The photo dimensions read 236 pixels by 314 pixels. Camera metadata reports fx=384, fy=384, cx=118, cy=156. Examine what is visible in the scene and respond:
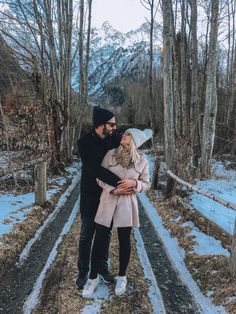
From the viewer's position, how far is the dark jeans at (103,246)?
4.57 m

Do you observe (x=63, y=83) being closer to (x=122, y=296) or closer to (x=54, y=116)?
(x=54, y=116)

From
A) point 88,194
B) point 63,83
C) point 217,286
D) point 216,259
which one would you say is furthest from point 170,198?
point 63,83

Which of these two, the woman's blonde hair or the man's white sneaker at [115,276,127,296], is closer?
the woman's blonde hair

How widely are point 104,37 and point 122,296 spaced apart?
182093 millimetres

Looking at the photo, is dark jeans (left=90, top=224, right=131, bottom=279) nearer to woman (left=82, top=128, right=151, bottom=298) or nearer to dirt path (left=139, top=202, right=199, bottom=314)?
woman (left=82, top=128, right=151, bottom=298)

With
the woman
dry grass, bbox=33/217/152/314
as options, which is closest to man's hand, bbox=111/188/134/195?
the woman

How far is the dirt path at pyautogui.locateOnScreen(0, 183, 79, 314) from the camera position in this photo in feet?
15.1

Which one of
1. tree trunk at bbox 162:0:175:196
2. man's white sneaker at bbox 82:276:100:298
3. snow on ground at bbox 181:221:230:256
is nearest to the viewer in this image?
man's white sneaker at bbox 82:276:100:298

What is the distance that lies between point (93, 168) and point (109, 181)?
9.8 inches

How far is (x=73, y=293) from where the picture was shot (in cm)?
468

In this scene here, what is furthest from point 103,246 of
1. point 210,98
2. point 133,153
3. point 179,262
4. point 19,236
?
point 210,98

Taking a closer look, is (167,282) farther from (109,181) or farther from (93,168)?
(93,168)

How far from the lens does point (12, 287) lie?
503cm

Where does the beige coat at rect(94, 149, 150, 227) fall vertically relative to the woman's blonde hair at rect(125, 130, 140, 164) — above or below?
below
